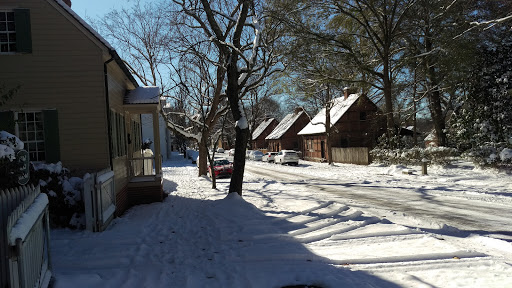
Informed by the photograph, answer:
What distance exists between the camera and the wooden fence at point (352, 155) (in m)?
28.2

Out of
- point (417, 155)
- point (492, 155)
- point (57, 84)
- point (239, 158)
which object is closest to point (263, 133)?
point (417, 155)

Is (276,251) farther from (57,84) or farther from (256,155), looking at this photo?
(256,155)

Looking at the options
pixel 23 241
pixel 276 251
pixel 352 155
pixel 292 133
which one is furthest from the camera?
pixel 292 133

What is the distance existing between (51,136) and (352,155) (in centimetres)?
2533

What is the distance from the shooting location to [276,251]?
605cm

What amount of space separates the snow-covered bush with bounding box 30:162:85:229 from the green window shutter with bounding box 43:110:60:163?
1.89 feet

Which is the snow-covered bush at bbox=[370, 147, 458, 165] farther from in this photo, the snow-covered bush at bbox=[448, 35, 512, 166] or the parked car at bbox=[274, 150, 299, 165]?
the parked car at bbox=[274, 150, 299, 165]

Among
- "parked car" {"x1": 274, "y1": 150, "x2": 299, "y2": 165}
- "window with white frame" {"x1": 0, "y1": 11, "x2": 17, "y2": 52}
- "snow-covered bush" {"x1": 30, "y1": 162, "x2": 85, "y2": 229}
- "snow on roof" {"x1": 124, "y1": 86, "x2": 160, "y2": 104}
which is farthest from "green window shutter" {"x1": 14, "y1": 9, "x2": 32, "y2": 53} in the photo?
"parked car" {"x1": 274, "y1": 150, "x2": 299, "y2": 165}

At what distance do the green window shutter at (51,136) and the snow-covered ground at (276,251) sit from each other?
2.29 metres

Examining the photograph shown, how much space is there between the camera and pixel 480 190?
1332 cm

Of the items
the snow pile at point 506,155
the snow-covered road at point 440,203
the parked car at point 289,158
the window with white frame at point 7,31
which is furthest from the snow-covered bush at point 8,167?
the parked car at point 289,158

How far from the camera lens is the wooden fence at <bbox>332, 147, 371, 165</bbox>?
2816cm

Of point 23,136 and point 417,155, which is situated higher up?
point 23,136

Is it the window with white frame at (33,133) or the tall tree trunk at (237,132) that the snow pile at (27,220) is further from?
the tall tree trunk at (237,132)
